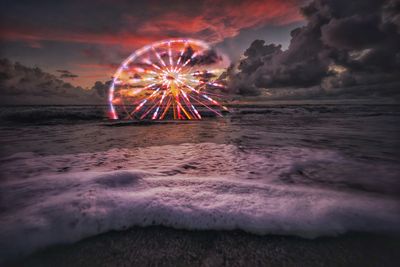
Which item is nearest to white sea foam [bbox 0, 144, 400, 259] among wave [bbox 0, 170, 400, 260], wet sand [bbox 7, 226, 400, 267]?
wave [bbox 0, 170, 400, 260]

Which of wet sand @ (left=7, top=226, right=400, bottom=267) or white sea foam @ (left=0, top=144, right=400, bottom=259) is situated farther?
white sea foam @ (left=0, top=144, right=400, bottom=259)

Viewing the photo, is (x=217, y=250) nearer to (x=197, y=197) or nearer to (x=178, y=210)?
(x=178, y=210)

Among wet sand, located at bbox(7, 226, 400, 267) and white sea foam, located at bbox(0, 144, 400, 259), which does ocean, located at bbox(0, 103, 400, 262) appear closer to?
white sea foam, located at bbox(0, 144, 400, 259)

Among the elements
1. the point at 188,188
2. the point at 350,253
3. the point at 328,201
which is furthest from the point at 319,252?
the point at 188,188

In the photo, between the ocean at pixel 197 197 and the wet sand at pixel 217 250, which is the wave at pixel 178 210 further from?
the wet sand at pixel 217 250

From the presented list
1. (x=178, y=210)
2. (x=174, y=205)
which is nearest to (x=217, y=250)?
(x=178, y=210)
